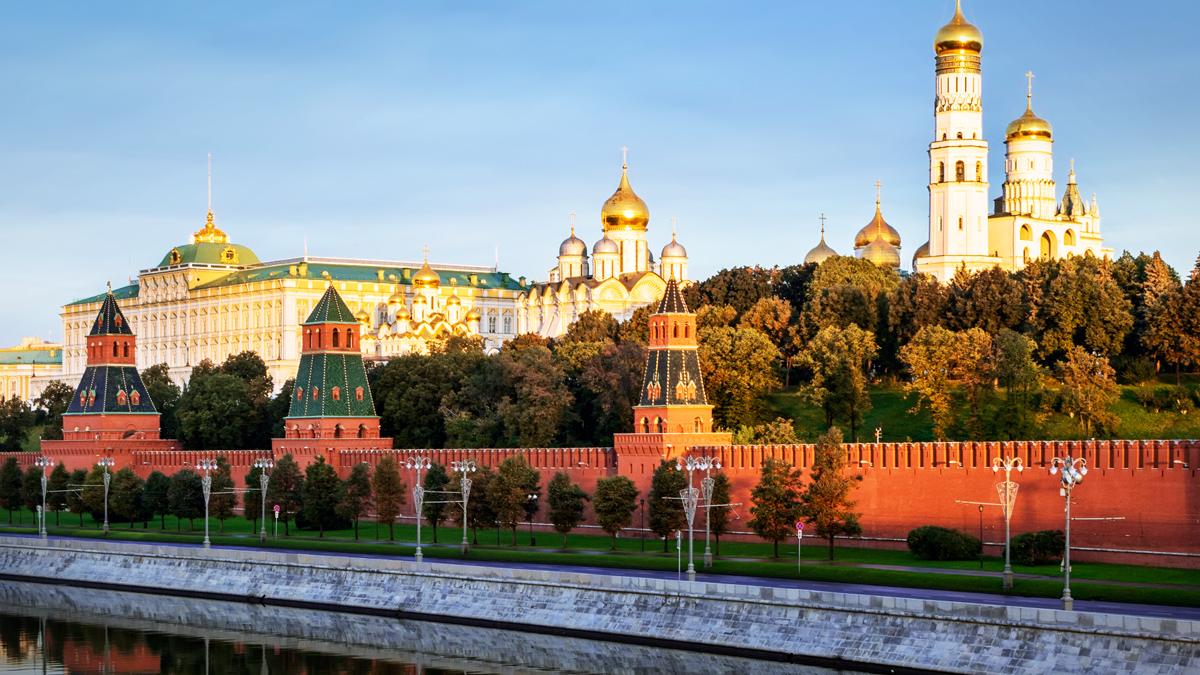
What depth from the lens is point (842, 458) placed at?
182 feet

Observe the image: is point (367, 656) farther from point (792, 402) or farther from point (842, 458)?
point (792, 402)

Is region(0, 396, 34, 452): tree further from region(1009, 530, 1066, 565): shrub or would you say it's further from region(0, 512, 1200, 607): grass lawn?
region(1009, 530, 1066, 565): shrub

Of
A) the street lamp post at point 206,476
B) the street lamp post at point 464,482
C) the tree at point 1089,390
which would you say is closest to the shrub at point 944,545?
the street lamp post at point 464,482

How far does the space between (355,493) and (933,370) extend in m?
22.7

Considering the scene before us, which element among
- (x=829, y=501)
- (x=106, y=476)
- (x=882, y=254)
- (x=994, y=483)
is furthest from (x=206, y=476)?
(x=882, y=254)

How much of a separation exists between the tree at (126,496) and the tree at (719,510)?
83.1ft

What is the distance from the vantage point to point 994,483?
52.5 m

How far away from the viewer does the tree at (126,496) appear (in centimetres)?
7250

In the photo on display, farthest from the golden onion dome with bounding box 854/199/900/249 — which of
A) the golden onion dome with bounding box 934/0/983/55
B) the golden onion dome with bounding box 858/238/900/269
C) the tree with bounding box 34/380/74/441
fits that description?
the tree with bounding box 34/380/74/441

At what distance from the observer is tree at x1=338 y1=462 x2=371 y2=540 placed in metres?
64.9

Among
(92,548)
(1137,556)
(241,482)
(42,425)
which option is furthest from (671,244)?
(1137,556)

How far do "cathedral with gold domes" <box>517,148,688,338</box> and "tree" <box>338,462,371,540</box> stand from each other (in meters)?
53.5

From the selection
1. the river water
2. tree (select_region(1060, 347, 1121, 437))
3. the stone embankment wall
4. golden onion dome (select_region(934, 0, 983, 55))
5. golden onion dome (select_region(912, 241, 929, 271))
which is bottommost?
the river water

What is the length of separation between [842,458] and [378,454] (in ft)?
72.1
